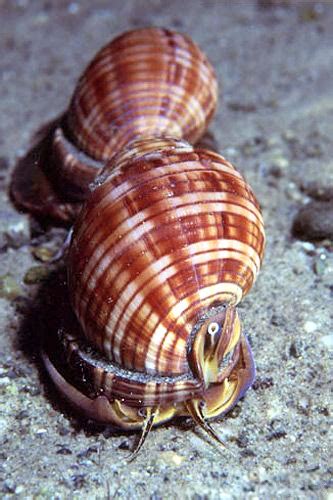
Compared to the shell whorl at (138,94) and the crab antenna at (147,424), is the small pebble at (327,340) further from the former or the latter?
the shell whorl at (138,94)

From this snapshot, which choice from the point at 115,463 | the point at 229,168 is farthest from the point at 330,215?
the point at 115,463

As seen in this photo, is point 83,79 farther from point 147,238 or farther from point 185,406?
point 185,406

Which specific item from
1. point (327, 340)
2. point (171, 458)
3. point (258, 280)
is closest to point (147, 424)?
point (171, 458)

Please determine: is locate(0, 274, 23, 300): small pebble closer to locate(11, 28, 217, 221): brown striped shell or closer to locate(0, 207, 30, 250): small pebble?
locate(0, 207, 30, 250): small pebble

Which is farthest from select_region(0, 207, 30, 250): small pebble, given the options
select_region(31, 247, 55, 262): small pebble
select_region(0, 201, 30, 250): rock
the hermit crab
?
the hermit crab

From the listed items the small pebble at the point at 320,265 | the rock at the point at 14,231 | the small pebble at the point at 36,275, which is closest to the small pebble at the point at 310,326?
the small pebble at the point at 320,265
